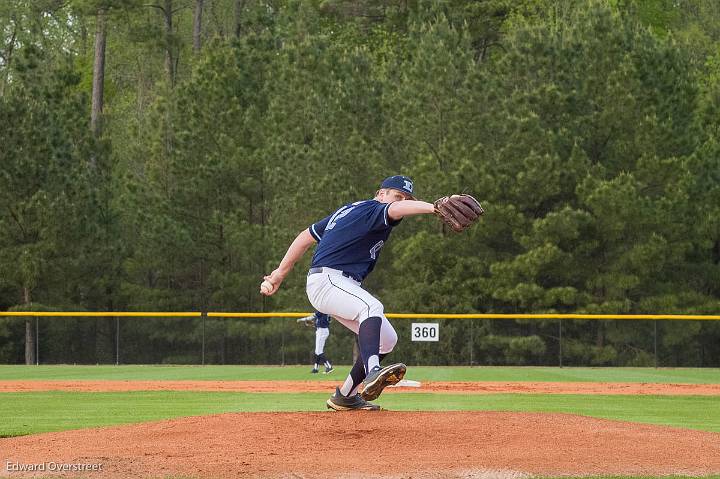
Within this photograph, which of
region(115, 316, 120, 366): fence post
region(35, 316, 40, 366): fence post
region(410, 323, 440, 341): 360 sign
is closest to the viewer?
region(410, 323, 440, 341): 360 sign

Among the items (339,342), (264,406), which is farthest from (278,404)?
(339,342)

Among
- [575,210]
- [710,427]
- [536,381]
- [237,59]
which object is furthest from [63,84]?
[710,427]

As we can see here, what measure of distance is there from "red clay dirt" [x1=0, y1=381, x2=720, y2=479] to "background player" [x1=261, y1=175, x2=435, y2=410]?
0.52 m

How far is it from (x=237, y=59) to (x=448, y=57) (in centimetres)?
739

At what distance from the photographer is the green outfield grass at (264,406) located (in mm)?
11094

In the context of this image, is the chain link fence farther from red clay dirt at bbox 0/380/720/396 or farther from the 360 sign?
red clay dirt at bbox 0/380/720/396

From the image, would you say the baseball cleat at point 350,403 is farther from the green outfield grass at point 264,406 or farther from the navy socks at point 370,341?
the green outfield grass at point 264,406

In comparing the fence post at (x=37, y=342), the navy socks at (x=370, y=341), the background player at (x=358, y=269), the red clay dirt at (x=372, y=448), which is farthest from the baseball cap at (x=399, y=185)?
the fence post at (x=37, y=342)

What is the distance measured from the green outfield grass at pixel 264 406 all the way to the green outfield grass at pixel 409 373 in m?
4.98

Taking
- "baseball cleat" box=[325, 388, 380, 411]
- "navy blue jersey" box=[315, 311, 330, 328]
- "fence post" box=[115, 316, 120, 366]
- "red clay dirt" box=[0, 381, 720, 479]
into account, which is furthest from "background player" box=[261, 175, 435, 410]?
"fence post" box=[115, 316, 120, 366]

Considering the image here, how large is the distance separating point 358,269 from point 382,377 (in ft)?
3.22

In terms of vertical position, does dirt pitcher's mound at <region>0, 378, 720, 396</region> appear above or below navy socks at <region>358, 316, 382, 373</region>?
below

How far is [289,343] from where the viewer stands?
1065 inches

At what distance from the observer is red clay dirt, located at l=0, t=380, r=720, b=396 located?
1645 centimetres
